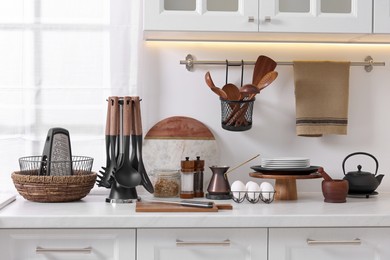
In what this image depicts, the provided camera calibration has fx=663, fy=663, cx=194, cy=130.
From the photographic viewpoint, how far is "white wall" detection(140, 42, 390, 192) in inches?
117

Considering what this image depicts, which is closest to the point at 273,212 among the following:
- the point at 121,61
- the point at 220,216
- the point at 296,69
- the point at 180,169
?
the point at 220,216

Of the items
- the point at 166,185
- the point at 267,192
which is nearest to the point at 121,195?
the point at 166,185

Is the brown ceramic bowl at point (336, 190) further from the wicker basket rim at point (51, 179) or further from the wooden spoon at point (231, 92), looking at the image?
the wicker basket rim at point (51, 179)

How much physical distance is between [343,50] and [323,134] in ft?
1.33

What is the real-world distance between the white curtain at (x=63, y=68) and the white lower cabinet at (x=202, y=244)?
2.33 feet

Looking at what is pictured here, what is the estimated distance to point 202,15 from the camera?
261 centimetres

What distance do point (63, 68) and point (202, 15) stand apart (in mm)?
694

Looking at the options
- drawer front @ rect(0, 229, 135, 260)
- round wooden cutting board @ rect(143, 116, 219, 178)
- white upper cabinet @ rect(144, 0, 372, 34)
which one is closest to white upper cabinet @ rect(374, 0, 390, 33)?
white upper cabinet @ rect(144, 0, 372, 34)

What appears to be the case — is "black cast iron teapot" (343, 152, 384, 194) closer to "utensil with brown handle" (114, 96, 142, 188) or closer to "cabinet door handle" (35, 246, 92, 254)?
"utensil with brown handle" (114, 96, 142, 188)

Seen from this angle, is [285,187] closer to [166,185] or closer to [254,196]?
[254,196]

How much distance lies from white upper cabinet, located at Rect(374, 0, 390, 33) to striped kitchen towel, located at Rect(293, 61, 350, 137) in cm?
30

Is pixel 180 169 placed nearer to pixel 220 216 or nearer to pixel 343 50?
pixel 220 216

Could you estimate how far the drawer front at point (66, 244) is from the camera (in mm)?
2271

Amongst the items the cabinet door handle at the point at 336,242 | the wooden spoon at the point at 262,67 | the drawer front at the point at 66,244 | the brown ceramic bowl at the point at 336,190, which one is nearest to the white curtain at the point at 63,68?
the wooden spoon at the point at 262,67
